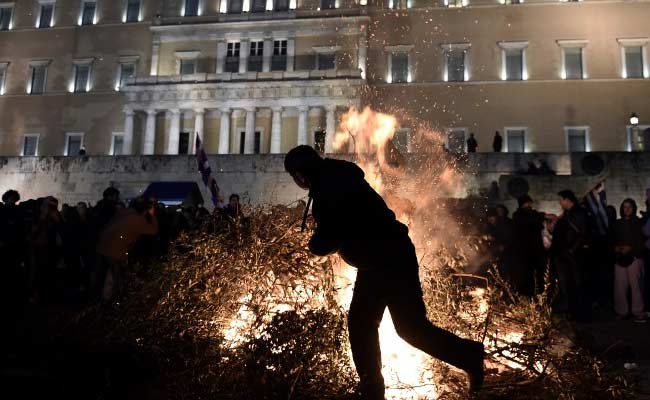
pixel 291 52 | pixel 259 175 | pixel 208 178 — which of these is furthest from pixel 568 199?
pixel 291 52

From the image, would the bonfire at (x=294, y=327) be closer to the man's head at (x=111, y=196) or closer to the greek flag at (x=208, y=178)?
the man's head at (x=111, y=196)

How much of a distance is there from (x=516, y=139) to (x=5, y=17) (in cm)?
4043

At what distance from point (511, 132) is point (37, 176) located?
26.9m

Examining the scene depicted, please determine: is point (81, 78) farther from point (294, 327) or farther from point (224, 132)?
point (294, 327)

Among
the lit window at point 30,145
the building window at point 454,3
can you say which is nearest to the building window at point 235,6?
the building window at point 454,3

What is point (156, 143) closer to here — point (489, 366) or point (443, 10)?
point (443, 10)

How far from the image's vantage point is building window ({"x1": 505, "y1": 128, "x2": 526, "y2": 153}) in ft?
101

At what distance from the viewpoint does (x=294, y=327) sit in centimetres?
388

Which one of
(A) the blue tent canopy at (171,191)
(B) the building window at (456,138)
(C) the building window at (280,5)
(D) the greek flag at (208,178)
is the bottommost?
(D) the greek flag at (208,178)

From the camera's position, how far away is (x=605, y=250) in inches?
349

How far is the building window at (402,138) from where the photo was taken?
31.1 m

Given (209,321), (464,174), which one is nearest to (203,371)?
(209,321)

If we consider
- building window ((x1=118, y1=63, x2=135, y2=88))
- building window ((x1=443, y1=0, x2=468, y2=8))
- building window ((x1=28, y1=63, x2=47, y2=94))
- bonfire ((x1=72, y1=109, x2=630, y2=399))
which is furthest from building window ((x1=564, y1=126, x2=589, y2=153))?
building window ((x1=28, y1=63, x2=47, y2=94))

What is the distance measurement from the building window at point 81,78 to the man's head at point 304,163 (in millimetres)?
38098
